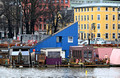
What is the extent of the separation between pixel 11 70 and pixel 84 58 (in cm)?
1316

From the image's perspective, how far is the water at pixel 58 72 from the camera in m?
66.4

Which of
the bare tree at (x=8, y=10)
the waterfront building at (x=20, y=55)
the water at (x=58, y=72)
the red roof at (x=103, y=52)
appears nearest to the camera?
the water at (x=58, y=72)

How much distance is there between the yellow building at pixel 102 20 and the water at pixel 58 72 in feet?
250

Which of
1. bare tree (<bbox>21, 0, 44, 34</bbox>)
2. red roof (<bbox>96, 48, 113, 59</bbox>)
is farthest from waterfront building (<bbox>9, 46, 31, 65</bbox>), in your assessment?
bare tree (<bbox>21, 0, 44, 34</bbox>)

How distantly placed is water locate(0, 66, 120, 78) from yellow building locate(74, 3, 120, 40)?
76.2 m

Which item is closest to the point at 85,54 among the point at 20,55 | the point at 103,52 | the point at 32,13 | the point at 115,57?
the point at 103,52

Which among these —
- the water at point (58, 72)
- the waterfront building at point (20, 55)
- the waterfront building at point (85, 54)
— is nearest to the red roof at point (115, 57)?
the waterfront building at point (85, 54)

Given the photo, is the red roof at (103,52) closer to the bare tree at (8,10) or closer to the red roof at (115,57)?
the red roof at (115,57)

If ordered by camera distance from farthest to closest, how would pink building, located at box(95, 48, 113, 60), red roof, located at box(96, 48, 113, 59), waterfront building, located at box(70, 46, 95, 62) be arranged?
red roof, located at box(96, 48, 113, 59), pink building, located at box(95, 48, 113, 60), waterfront building, located at box(70, 46, 95, 62)

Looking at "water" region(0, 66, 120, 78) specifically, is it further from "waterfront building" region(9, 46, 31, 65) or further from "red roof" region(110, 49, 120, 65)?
"red roof" region(110, 49, 120, 65)

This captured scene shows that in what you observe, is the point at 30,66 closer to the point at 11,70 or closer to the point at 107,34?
the point at 11,70

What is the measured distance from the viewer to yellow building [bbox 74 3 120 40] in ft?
494

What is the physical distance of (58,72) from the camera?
7025cm

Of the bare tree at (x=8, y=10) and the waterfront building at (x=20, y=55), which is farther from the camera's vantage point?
the bare tree at (x=8, y=10)
